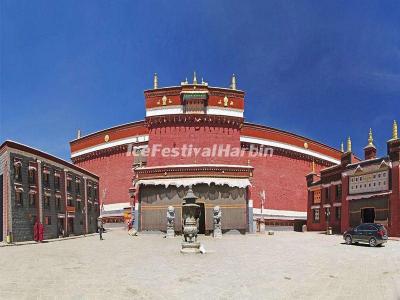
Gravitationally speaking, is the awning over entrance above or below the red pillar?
above

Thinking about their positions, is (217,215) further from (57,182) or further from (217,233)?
(57,182)

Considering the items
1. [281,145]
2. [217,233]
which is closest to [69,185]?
[217,233]

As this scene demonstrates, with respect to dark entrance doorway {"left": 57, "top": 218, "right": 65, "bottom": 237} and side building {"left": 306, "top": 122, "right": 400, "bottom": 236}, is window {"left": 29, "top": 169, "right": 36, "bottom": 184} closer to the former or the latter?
dark entrance doorway {"left": 57, "top": 218, "right": 65, "bottom": 237}

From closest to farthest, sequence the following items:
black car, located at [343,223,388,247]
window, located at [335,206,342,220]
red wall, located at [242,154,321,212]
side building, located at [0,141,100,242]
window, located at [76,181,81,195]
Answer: black car, located at [343,223,388,247] < side building, located at [0,141,100,242] < window, located at [335,206,342,220] < window, located at [76,181,81,195] < red wall, located at [242,154,321,212]

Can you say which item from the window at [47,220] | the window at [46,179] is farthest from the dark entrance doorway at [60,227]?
the window at [46,179]

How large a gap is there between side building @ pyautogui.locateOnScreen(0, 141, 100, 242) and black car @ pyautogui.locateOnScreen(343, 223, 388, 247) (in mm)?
24586

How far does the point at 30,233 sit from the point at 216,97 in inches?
1135

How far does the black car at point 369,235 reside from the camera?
2092cm

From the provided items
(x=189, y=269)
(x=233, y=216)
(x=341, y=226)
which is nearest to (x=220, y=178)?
(x=233, y=216)

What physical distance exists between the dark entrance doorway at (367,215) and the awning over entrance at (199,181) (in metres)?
10.9

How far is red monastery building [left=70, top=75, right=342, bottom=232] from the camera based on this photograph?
112 ft

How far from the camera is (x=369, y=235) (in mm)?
21500

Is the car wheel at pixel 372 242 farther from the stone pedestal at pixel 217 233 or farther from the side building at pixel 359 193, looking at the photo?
the stone pedestal at pixel 217 233


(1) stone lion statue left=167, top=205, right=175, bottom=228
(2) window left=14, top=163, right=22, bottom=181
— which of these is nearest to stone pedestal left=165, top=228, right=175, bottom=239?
(1) stone lion statue left=167, top=205, right=175, bottom=228
